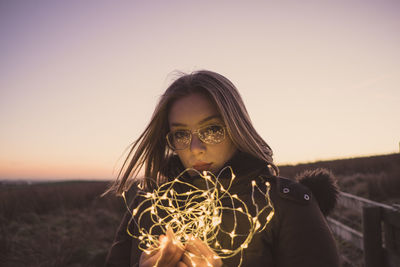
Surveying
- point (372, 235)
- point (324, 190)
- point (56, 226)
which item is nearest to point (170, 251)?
point (324, 190)

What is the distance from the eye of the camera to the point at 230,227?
1.96 metres

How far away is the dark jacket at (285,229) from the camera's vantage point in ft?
5.45

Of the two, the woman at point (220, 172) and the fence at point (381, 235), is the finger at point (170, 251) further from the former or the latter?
the fence at point (381, 235)

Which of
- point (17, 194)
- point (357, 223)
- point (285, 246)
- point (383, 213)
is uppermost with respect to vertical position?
point (285, 246)

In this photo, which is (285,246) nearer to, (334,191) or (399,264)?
(334,191)

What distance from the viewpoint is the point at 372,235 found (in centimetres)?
311

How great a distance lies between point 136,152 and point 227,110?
1051mm

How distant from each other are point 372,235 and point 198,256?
2775 millimetres

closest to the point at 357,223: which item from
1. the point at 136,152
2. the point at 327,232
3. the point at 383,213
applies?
the point at 383,213

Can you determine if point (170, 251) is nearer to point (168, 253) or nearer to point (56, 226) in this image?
point (168, 253)

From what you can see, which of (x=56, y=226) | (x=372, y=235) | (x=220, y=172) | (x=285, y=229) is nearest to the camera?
(x=220, y=172)

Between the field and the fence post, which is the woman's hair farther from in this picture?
the field

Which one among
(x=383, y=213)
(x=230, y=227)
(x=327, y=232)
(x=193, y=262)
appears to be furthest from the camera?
(x=383, y=213)

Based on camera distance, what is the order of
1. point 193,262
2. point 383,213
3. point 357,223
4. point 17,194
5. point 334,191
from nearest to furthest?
point 193,262
point 334,191
point 383,213
point 357,223
point 17,194
